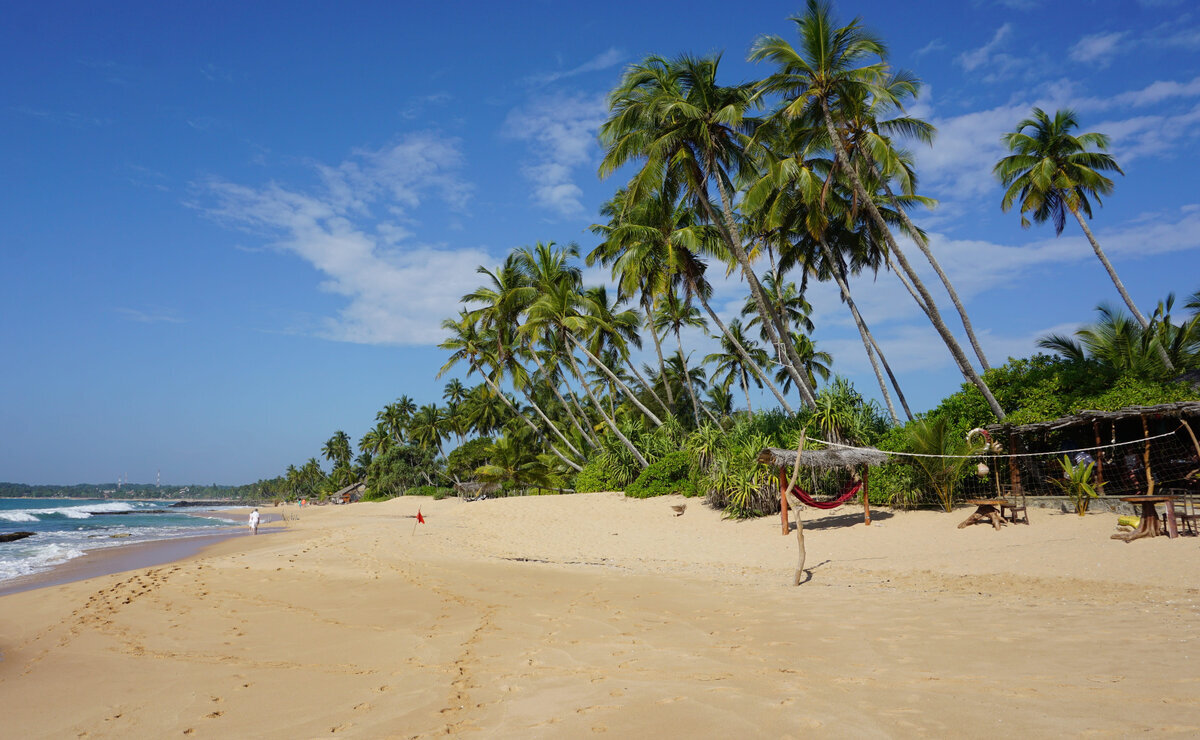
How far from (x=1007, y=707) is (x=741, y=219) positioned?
22249 mm

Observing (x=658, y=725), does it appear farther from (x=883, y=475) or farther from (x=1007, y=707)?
(x=883, y=475)

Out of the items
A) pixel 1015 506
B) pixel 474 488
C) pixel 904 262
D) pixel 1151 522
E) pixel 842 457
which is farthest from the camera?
pixel 474 488

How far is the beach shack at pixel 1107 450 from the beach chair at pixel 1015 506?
0.10 meters

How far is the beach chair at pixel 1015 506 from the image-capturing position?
11305 mm

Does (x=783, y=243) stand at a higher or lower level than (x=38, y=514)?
higher

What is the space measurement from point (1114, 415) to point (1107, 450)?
240cm

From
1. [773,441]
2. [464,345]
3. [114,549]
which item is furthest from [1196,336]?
[114,549]

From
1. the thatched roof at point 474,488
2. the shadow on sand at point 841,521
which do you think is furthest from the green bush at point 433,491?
the shadow on sand at point 841,521

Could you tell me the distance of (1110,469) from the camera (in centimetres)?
1338

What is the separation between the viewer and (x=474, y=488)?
38250mm

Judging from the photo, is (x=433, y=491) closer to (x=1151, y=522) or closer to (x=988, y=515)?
(x=988, y=515)

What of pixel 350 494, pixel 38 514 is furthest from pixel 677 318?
pixel 38 514

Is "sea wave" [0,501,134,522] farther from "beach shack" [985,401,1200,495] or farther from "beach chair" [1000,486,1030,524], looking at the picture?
"beach shack" [985,401,1200,495]

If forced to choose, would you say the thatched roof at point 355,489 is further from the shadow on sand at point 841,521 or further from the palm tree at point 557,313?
the shadow on sand at point 841,521
